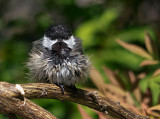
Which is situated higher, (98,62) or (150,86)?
(98,62)

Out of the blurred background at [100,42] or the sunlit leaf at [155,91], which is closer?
the sunlit leaf at [155,91]

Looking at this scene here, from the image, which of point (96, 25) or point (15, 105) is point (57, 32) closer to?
point (15, 105)

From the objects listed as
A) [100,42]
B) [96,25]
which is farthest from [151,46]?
[96,25]

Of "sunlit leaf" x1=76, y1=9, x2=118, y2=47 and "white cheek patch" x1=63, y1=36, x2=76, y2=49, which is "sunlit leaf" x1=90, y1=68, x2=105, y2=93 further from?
"sunlit leaf" x1=76, y1=9, x2=118, y2=47

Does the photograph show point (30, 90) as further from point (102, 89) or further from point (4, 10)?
point (4, 10)

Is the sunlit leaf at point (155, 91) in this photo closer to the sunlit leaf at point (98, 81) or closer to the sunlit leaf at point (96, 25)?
the sunlit leaf at point (98, 81)

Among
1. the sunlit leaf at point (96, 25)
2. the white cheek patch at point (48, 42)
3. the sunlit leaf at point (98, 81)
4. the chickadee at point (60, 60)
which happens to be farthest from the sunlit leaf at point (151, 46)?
the sunlit leaf at point (96, 25)

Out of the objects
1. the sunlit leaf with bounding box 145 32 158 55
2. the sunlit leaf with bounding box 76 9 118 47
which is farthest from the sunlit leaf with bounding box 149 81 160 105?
the sunlit leaf with bounding box 76 9 118 47

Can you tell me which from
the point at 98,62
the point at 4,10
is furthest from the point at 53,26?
the point at 4,10
